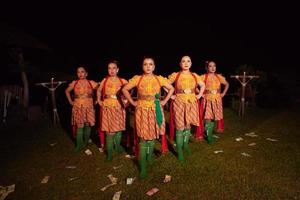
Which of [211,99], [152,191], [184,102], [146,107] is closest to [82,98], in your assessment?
[146,107]

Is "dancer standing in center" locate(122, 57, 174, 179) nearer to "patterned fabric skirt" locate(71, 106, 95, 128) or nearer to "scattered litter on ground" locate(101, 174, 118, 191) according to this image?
"scattered litter on ground" locate(101, 174, 118, 191)

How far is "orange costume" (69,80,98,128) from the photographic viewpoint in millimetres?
7906

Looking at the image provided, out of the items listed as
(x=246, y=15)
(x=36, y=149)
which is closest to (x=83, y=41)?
(x=246, y=15)

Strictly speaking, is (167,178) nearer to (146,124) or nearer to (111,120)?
(146,124)

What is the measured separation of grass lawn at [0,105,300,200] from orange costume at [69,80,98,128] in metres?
1.02

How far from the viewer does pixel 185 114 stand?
23.0ft

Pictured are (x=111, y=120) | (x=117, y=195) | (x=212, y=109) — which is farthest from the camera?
(x=212, y=109)

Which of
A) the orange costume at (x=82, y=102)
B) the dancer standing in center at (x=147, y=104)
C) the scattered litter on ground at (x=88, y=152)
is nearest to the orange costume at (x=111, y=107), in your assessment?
the orange costume at (x=82, y=102)

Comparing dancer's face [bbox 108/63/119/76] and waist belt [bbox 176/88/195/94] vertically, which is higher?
dancer's face [bbox 108/63/119/76]

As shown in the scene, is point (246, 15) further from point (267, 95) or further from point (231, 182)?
point (231, 182)

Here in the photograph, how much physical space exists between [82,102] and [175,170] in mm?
3249

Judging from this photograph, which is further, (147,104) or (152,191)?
(147,104)

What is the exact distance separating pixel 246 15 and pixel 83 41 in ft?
44.2

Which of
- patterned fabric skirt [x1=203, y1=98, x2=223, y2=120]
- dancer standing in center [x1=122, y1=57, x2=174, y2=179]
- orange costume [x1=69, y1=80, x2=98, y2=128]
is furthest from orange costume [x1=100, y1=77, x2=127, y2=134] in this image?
patterned fabric skirt [x1=203, y1=98, x2=223, y2=120]
